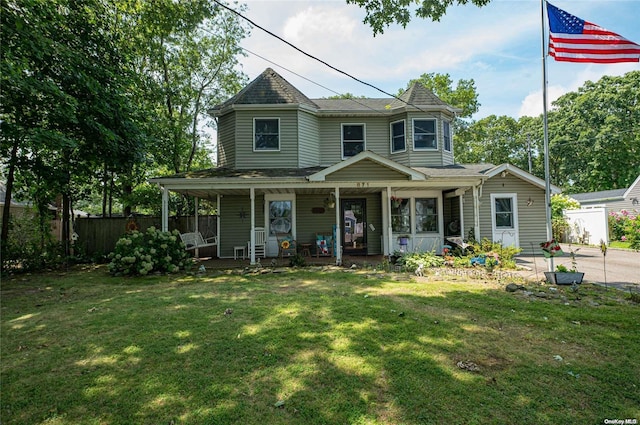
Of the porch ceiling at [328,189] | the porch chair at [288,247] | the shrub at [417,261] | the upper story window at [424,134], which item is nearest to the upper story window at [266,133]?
the porch ceiling at [328,189]

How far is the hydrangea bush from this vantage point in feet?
26.8

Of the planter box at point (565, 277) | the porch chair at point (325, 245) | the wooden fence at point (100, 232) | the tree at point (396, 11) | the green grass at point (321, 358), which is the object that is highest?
the tree at point (396, 11)

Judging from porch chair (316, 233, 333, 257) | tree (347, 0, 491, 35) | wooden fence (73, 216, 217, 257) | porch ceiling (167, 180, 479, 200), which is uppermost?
tree (347, 0, 491, 35)

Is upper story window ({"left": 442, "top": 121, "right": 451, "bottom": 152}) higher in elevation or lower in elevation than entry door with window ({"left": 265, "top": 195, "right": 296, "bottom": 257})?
higher

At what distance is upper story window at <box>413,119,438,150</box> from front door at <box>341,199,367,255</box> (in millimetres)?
3261

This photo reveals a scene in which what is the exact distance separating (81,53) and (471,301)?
1258 cm

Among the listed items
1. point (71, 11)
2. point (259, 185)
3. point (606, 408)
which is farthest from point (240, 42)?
point (606, 408)

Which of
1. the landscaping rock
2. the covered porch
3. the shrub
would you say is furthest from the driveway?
the covered porch

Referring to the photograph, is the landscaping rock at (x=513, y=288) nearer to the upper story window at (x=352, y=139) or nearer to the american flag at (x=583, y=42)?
the american flag at (x=583, y=42)

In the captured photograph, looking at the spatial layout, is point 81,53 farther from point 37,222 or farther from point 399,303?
point 399,303

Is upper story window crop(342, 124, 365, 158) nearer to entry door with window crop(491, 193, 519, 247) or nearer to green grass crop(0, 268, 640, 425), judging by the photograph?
entry door with window crop(491, 193, 519, 247)

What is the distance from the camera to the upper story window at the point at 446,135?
493 inches

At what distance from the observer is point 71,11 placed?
9500 mm

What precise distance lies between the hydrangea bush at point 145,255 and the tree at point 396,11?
7.77 meters
